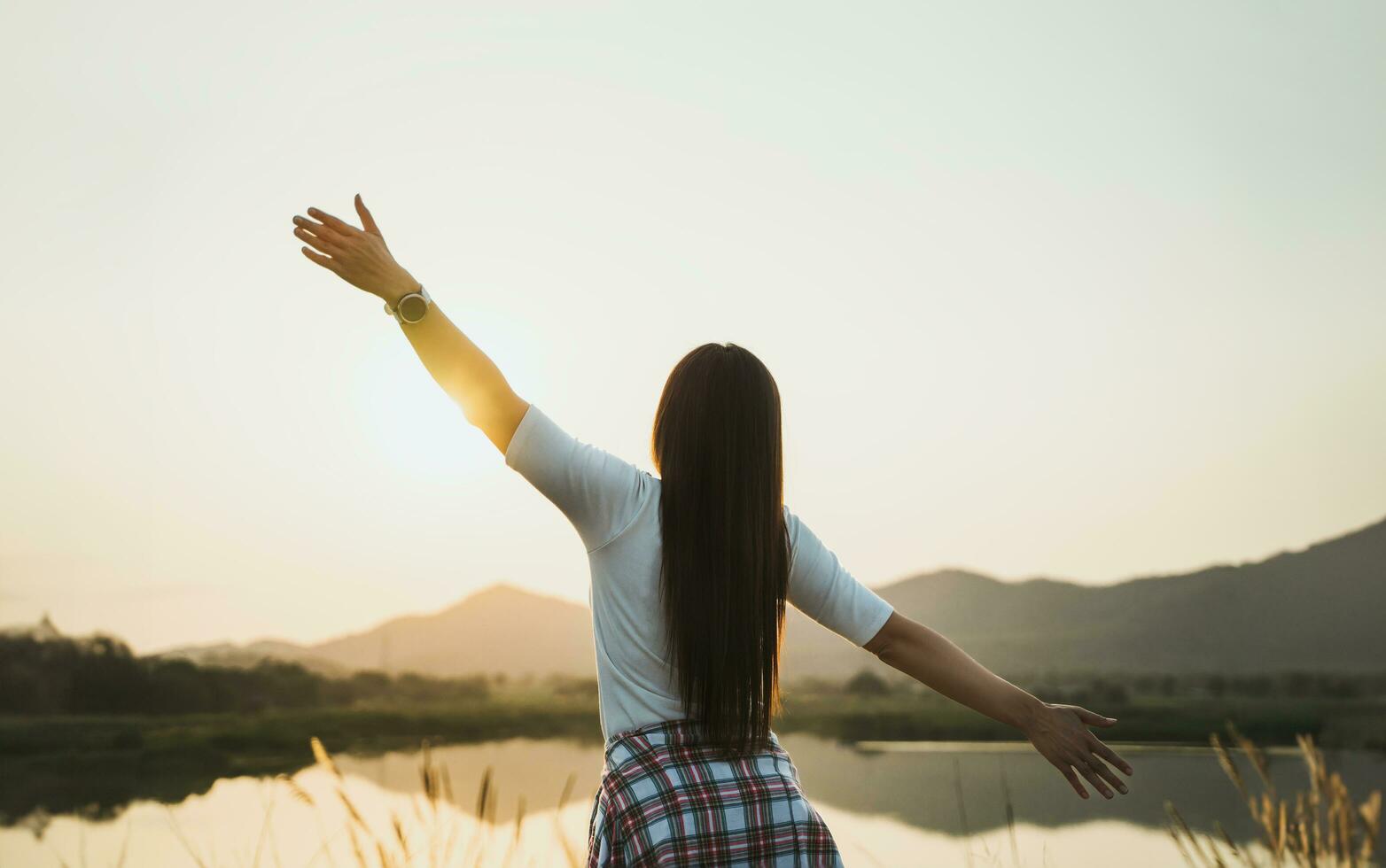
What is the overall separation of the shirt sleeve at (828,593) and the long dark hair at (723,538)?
0.21 ft

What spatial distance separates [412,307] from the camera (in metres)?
1.75

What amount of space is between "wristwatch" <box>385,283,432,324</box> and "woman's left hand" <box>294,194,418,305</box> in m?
0.04

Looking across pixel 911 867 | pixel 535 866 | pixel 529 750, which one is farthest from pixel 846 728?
pixel 535 866

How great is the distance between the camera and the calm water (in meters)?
3.13

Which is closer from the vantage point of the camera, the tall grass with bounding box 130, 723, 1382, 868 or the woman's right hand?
the woman's right hand

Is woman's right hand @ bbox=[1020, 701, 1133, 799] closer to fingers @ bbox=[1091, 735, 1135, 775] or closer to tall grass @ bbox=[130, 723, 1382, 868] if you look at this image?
fingers @ bbox=[1091, 735, 1135, 775]

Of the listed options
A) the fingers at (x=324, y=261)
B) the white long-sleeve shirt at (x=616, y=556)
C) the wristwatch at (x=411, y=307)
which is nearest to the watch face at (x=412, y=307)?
the wristwatch at (x=411, y=307)

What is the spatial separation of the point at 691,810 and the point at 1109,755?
891 mm

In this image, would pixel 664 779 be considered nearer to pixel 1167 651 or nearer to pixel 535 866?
pixel 535 866

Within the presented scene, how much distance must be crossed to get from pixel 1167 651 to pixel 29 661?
65.0m

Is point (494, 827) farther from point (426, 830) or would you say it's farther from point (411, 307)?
point (411, 307)

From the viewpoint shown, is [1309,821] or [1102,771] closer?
[1102,771]

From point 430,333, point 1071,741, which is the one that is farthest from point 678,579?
point 1071,741

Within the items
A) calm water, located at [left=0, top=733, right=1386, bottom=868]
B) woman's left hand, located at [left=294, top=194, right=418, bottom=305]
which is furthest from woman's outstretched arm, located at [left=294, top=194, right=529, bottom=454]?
calm water, located at [left=0, top=733, right=1386, bottom=868]
